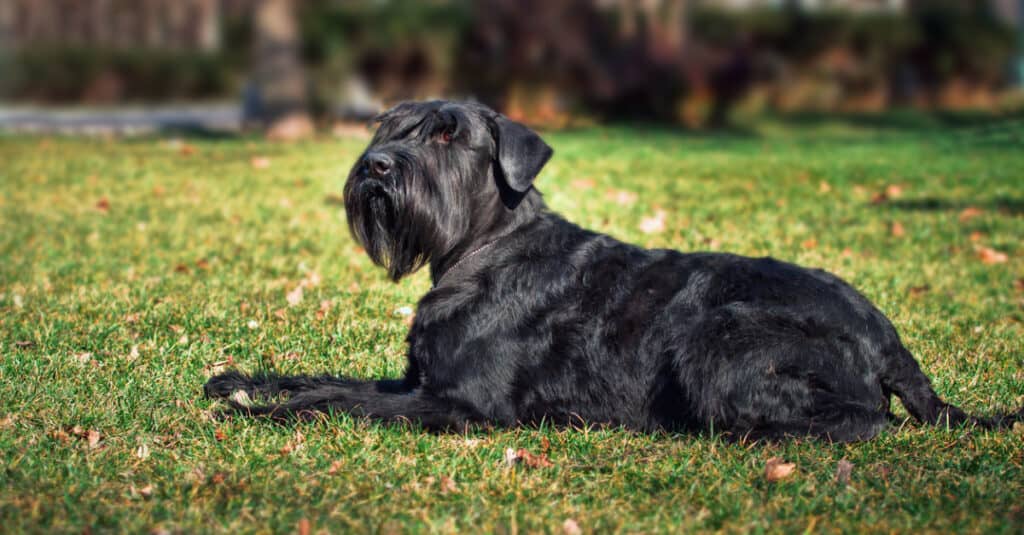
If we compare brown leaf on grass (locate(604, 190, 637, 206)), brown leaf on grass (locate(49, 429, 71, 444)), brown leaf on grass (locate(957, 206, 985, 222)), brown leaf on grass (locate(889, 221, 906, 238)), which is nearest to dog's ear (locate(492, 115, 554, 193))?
brown leaf on grass (locate(49, 429, 71, 444))

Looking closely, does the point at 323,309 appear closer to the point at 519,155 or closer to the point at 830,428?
the point at 519,155

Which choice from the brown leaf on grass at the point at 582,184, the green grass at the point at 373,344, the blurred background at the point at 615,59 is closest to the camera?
the green grass at the point at 373,344

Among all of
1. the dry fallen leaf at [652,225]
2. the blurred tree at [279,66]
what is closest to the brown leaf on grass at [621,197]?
the dry fallen leaf at [652,225]

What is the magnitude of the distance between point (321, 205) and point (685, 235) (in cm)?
373

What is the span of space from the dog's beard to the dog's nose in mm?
41

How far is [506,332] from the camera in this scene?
4496 mm

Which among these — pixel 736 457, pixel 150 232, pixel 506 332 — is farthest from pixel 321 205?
pixel 736 457

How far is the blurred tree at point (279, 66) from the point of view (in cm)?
1753

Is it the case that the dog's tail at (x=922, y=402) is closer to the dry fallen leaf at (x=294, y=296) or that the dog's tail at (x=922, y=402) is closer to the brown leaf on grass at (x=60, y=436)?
the brown leaf on grass at (x=60, y=436)

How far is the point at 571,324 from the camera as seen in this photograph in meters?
4.57

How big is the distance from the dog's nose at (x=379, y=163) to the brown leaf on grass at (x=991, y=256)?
6.02 meters

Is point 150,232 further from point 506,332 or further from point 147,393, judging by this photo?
point 506,332

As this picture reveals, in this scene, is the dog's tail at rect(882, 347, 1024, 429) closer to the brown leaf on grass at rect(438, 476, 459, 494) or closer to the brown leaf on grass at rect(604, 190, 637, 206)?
the brown leaf on grass at rect(438, 476, 459, 494)

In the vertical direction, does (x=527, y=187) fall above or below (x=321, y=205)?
above
